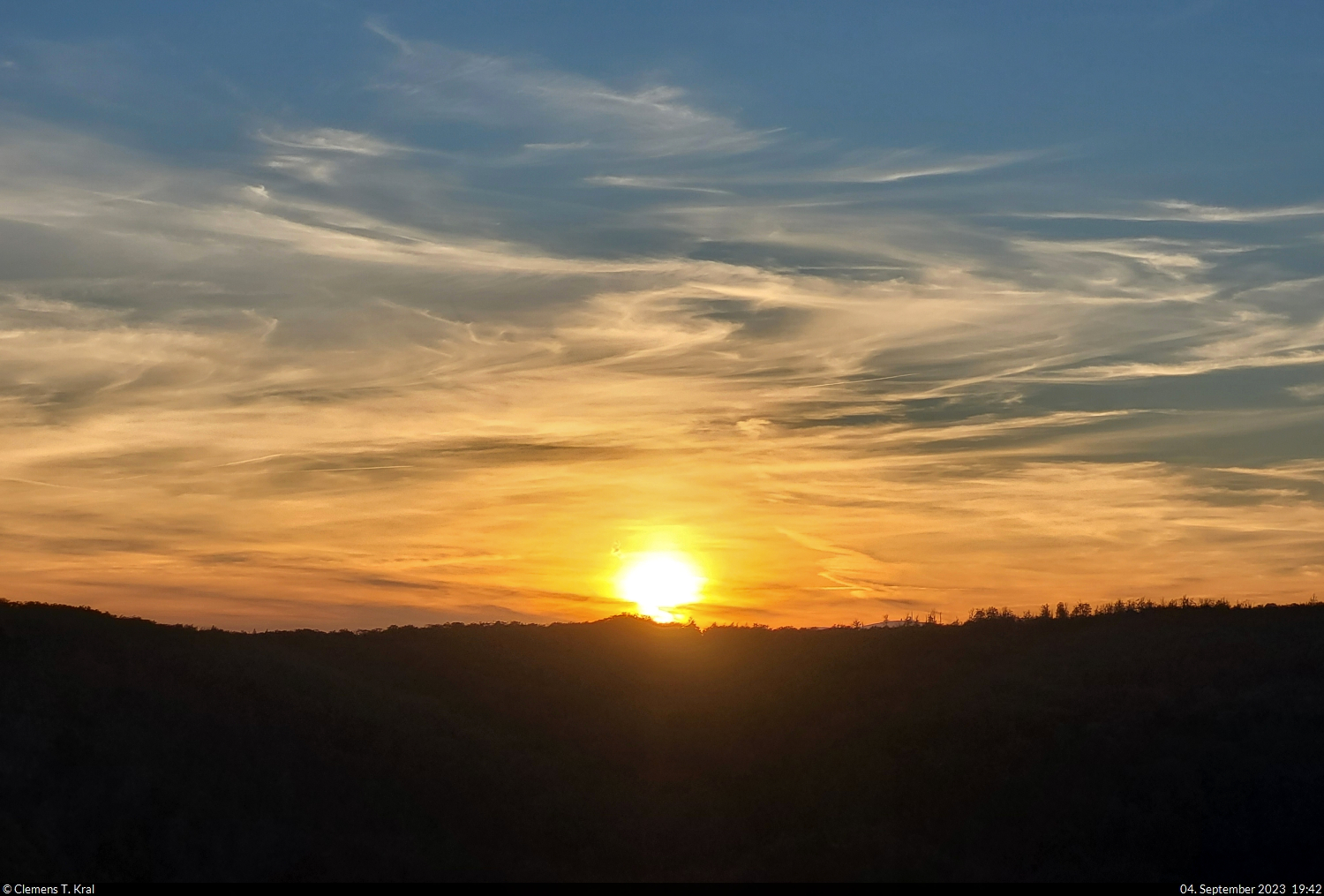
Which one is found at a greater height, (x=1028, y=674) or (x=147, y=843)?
(x=1028, y=674)

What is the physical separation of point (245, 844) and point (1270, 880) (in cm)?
2438

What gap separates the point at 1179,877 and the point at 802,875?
8.64 m

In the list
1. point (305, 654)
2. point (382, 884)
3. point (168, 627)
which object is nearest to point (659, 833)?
point (382, 884)

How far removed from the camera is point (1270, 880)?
24828mm

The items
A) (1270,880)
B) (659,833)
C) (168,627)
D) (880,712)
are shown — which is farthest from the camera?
(168,627)

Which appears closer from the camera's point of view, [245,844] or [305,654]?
[245,844]

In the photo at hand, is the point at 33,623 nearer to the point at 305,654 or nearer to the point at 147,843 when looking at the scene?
the point at 305,654

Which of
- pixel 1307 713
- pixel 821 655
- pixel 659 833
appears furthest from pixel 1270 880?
pixel 821 655

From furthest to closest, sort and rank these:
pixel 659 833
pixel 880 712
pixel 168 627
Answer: pixel 168 627 → pixel 880 712 → pixel 659 833

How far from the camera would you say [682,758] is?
3519cm

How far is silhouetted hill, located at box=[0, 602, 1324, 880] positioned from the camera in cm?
2694

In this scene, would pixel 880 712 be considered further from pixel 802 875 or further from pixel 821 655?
pixel 802 875

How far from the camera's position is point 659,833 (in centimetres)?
3000

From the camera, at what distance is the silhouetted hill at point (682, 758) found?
2694 centimetres
